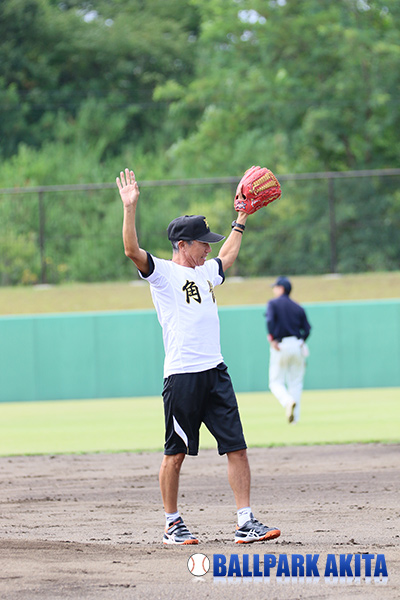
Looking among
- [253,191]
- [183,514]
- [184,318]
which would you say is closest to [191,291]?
[184,318]

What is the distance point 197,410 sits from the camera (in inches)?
207

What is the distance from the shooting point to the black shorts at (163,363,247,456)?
5219mm

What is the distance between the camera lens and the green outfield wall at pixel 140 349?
1667 cm

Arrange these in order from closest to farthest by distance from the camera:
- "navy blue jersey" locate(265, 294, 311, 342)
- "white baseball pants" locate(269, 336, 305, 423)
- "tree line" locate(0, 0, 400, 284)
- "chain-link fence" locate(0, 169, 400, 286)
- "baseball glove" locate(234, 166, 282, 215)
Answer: "baseball glove" locate(234, 166, 282, 215) < "navy blue jersey" locate(265, 294, 311, 342) < "white baseball pants" locate(269, 336, 305, 423) < "chain-link fence" locate(0, 169, 400, 286) < "tree line" locate(0, 0, 400, 284)

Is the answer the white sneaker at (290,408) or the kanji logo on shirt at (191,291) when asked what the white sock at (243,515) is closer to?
the kanji logo on shirt at (191,291)

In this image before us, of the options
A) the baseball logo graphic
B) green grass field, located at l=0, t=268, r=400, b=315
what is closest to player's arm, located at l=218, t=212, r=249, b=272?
the baseball logo graphic

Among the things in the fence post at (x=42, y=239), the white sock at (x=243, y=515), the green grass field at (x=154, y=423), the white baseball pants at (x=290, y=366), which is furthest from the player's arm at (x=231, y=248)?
the fence post at (x=42, y=239)

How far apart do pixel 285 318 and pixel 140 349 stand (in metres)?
5.36

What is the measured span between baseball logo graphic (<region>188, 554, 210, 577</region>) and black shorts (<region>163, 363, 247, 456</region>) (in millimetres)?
719

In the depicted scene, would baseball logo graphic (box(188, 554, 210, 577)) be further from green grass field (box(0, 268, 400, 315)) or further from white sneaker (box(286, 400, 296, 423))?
green grass field (box(0, 268, 400, 315))

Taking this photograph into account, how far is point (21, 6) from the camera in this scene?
39.7 metres

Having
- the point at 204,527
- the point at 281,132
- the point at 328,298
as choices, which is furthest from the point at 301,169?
the point at 204,527

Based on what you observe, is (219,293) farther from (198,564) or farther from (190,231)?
(198,564)

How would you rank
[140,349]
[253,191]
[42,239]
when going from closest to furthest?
[253,191] < [140,349] < [42,239]
